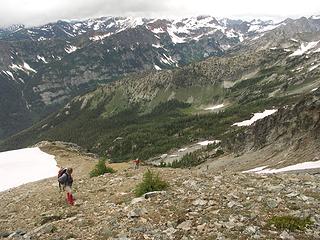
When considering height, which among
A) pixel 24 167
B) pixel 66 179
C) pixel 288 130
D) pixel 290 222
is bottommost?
pixel 288 130

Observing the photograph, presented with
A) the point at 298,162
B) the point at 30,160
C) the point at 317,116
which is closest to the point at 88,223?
the point at 298,162

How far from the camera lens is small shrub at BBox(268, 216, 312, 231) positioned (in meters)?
18.3

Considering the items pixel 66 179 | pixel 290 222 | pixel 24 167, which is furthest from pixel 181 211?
pixel 24 167

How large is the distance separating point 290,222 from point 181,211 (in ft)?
15.5

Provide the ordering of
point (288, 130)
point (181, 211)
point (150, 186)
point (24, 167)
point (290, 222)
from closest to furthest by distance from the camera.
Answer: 1. point (290, 222)
2. point (181, 211)
3. point (150, 186)
4. point (24, 167)
5. point (288, 130)

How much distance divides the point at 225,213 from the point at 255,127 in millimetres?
113650

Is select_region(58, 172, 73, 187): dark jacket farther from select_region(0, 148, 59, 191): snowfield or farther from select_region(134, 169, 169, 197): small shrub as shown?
select_region(0, 148, 59, 191): snowfield

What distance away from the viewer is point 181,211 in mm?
20906

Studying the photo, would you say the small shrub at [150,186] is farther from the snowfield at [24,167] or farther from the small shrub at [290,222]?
the snowfield at [24,167]

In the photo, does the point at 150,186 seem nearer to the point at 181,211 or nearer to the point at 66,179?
the point at 181,211

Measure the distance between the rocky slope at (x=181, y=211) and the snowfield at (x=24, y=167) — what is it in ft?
122

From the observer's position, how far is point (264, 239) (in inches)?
685

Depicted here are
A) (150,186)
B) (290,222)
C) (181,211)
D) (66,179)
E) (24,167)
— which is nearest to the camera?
(290,222)

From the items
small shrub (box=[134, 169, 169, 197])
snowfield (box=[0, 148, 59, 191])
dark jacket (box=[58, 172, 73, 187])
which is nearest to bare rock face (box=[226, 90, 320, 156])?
snowfield (box=[0, 148, 59, 191])
